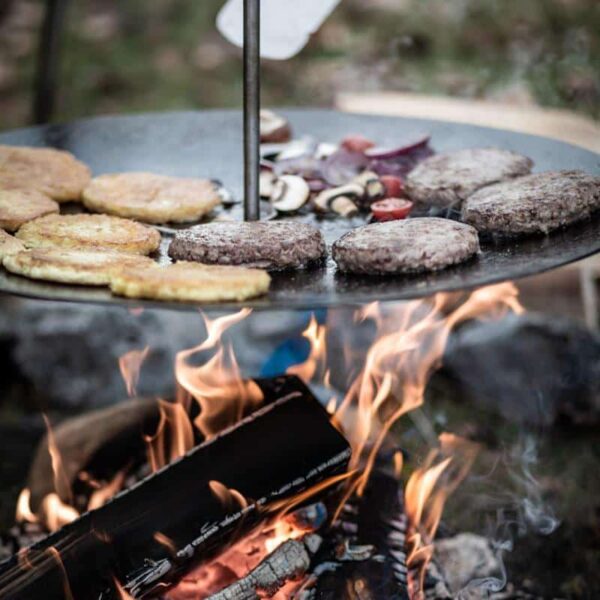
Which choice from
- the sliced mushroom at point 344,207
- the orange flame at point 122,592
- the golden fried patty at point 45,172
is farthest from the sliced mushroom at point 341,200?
the orange flame at point 122,592

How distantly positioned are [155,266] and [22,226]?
43 centimetres

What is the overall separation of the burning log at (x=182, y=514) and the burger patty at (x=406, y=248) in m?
0.56

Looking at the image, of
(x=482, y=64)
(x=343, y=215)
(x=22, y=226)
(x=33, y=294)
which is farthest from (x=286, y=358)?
(x=482, y=64)

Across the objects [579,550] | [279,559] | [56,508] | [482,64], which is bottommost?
[579,550]

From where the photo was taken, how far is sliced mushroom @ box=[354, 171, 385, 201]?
2289 mm

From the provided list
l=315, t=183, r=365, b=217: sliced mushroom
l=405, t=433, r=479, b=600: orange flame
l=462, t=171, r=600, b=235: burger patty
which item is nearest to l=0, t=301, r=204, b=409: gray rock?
l=405, t=433, r=479, b=600: orange flame

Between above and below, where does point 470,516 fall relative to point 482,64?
below

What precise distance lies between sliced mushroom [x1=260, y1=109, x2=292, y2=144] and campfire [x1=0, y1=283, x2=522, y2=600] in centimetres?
57

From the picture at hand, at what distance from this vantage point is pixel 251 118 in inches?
82.8

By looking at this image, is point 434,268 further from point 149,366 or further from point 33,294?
point 149,366

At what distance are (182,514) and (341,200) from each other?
2.75ft

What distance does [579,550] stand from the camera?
293 centimetres

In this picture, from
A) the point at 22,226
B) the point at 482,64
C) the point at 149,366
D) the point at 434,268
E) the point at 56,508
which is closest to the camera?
the point at 434,268

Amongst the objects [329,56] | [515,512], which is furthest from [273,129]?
[329,56]
